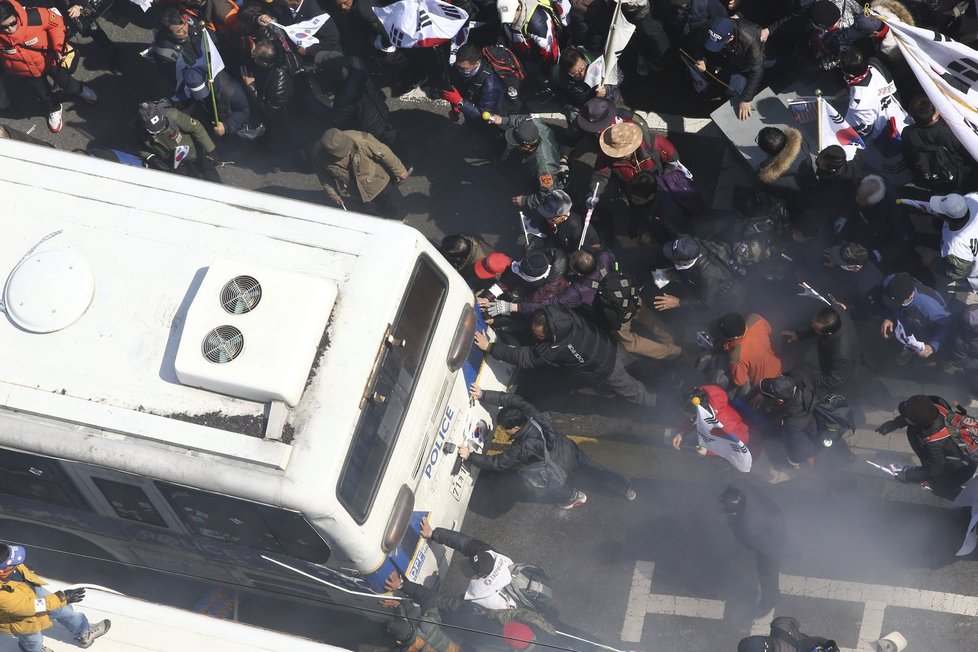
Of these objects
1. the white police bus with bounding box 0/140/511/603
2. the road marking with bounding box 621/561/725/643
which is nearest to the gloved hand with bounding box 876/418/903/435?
the road marking with bounding box 621/561/725/643

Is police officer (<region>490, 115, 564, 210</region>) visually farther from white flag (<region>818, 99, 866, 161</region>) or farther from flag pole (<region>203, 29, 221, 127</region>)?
flag pole (<region>203, 29, 221, 127</region>)

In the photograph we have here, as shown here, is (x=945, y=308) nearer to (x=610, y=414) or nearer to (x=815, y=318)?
(x=815, y=318)

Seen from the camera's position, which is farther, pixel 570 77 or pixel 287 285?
pixel 570 77

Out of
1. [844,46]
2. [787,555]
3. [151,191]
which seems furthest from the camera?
[844,46]

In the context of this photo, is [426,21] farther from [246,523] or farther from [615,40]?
[246,523]

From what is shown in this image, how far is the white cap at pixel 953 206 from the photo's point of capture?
7.16m

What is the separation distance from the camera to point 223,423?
18.4ft

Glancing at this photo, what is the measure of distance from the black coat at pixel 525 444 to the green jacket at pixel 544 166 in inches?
73.6

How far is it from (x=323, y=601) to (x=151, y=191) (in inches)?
136

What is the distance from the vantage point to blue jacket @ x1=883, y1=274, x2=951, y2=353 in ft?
24.2

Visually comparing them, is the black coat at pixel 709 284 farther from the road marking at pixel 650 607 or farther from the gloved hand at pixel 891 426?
the road marking at pixel 650 607

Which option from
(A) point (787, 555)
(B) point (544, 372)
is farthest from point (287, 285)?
(A) point (787, 555)

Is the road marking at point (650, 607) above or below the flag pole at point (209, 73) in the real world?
below

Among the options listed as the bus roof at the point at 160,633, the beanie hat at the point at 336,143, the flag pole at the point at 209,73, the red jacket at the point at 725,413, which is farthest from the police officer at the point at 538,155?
the bus roof at the point at 160,633
